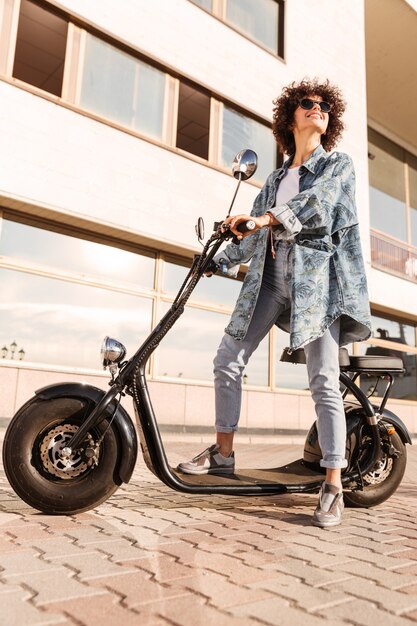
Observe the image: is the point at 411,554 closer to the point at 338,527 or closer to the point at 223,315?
the point at 338,527

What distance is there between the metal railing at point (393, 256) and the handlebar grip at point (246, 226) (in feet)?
35.7

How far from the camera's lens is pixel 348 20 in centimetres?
1252

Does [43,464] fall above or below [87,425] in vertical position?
below

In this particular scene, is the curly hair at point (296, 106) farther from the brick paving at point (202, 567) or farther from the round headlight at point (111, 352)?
the brick paving at point (202, 567)

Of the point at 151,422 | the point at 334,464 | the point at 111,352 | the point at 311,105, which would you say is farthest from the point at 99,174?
the point at 334,464

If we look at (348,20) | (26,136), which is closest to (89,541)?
(26,136)

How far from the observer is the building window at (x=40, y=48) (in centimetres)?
784

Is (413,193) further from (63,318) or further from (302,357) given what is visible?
(302,357)

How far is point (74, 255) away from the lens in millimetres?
8148

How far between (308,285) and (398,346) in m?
11.9

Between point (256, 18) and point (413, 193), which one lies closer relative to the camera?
point (256, 18)

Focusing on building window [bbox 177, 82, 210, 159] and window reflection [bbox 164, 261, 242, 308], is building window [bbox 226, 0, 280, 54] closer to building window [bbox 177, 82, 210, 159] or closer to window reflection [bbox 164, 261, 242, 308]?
building window [bbox 177, 82, 210, 159]

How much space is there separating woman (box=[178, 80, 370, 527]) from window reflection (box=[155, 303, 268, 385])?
5.79m

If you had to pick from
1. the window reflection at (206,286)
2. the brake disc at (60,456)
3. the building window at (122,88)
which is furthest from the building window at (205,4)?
the brake disc at (60,456)
